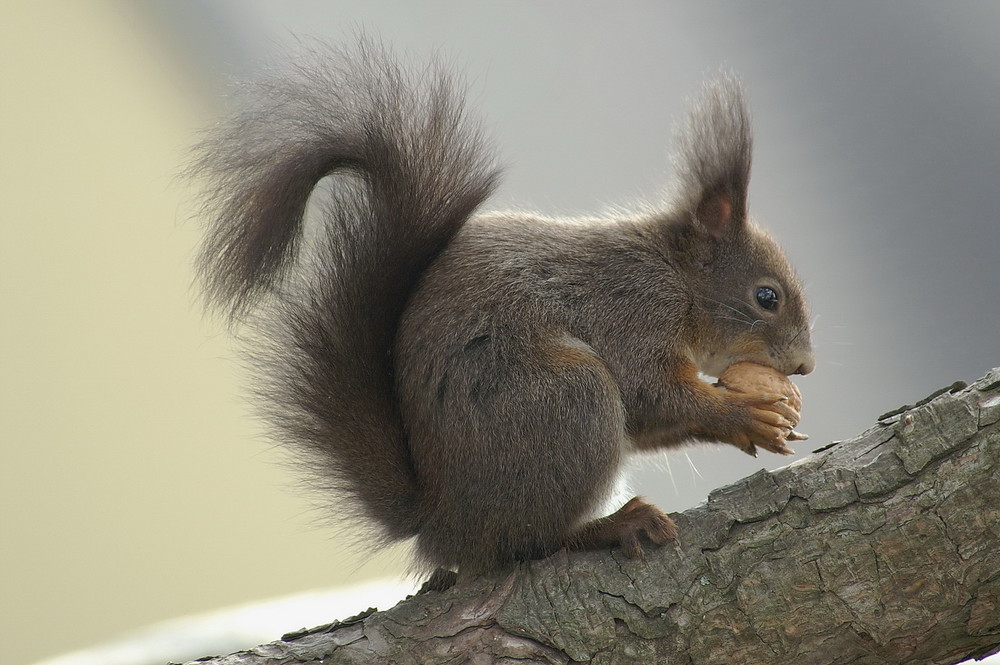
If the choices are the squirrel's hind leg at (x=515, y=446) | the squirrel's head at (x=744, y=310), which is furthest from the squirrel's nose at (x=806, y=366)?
the squirrel's hind leg at (x=515, y=446)

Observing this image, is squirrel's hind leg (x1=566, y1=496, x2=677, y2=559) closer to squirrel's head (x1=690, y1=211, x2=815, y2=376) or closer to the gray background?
squirrel's head (x1=690, y1=211, x2=815, y2=376)

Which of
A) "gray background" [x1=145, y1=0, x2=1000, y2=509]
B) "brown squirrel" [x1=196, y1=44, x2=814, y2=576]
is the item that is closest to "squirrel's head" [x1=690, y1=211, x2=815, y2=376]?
"brown squirrel" [x1=196, y1=44, x2=814, y2=576]

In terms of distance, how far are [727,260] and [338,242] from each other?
758 millimetres

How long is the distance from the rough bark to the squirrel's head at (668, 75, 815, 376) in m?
0.40

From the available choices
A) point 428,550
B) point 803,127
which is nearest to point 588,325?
point 428,550

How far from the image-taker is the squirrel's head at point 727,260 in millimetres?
1814

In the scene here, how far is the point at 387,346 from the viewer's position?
5.22 feet

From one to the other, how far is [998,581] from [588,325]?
2.34ft

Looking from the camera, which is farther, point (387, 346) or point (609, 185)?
point (609, 185)

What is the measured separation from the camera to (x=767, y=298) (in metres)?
1.86

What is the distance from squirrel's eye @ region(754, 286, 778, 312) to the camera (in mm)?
1859

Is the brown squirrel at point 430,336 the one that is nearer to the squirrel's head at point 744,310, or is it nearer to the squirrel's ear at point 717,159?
the squirrel's head at point 744,310

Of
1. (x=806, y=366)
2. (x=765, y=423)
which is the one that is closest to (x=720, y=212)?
(x=806, y=366)

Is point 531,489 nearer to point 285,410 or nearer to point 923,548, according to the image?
point 285,410
